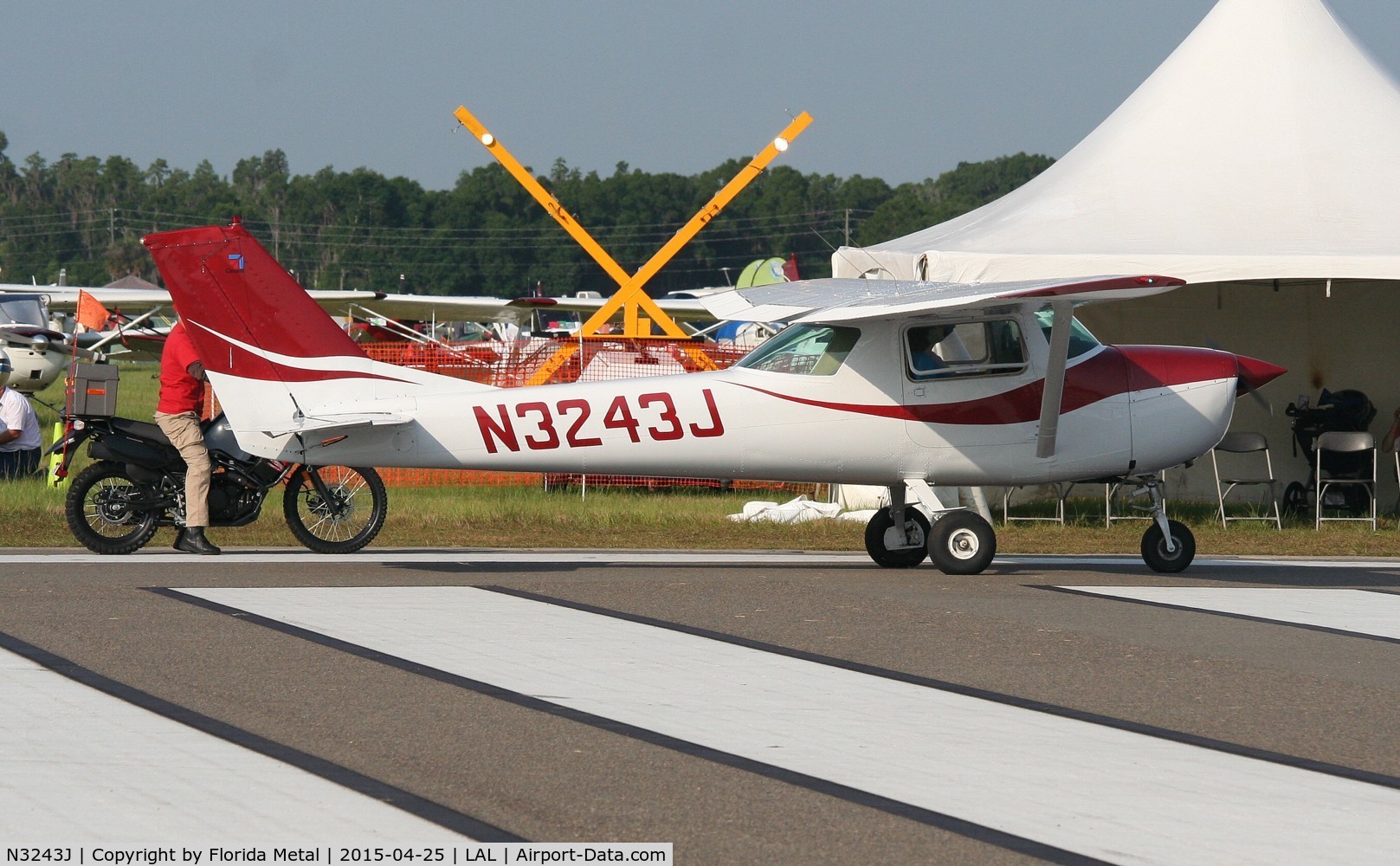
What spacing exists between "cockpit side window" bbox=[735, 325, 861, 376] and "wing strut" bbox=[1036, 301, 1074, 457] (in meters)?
1.30

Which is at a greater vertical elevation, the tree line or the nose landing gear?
the tree line

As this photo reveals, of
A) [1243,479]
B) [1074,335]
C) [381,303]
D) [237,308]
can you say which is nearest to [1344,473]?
[1243,479]

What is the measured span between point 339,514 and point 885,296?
434 cm

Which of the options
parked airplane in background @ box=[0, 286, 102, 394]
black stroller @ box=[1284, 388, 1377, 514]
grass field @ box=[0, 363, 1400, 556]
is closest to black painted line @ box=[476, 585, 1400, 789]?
grass field @ box=[0, 363, 1400, 556]

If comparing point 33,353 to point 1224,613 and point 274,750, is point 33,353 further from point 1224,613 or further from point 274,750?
point 274,750

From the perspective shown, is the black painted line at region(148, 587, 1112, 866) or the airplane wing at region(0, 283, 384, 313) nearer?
the black painted line at region(148, 587, 1112, 866)

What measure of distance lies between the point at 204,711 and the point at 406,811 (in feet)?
5.66

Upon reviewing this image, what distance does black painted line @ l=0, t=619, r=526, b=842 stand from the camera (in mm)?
4348

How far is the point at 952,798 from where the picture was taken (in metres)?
4.77

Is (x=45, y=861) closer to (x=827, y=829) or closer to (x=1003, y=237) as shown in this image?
(x=827, y=829)

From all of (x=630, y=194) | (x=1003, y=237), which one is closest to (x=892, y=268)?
(x=1003, y=237)

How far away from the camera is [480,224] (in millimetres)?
138250

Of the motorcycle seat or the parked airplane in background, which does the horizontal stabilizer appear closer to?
the motorcycle seat

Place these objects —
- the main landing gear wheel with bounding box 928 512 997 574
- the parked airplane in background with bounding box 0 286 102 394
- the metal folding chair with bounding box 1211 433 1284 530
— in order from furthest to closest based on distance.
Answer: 1. the parked airplane in background with bounding box 0 286 102 394
2. the metal folding chair with bounding box 1211 433 1284 530
3. the main landing gear wheel with bounding box 928 512 997 574
